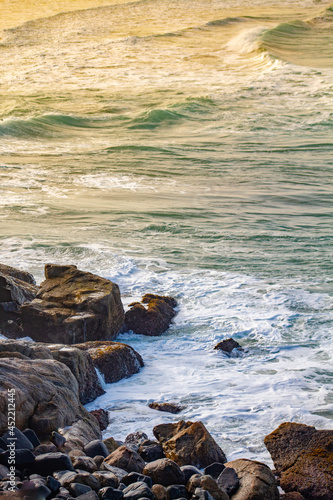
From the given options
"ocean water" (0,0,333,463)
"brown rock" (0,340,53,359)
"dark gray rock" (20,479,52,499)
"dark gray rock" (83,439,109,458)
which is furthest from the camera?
"ocean water" (0,0,333,463)

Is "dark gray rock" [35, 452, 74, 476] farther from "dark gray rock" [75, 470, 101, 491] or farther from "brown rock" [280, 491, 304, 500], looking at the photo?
"brown rock" [280, 491, 304, 500]

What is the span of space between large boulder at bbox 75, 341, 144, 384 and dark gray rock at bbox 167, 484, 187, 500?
2.61 metres

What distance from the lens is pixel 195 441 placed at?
503 cm

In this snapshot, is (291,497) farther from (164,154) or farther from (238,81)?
(238,81)

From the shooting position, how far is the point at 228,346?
765cm

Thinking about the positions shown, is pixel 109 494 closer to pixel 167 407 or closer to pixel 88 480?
pixel 88 480

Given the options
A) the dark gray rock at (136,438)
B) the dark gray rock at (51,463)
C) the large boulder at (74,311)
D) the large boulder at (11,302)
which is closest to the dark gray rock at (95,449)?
the dark gray rock at (136,438)

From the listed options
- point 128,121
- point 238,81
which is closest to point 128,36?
point 238,81

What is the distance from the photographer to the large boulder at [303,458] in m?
4.66

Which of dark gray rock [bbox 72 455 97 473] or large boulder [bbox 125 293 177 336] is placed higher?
dark gray rock [bbox 72 455 97 473]

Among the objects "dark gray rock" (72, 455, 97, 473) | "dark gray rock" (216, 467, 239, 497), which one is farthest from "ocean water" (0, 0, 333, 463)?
"dark gray rock" (72, 455, 97, 473)

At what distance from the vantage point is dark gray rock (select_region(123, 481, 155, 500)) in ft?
12.8

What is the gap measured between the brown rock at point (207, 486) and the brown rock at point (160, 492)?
24cm

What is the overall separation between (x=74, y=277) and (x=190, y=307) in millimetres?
1879
